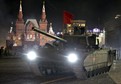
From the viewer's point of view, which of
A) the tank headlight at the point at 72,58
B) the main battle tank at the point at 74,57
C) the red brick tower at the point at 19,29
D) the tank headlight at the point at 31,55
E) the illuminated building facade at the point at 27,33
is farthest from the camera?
the red brick tower at the point at 19,29

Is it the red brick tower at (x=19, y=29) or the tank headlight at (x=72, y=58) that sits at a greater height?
the red brick tower at (x=19, y=29)

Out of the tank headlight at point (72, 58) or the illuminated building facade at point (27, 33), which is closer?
the tank headlight at point (72, 58)

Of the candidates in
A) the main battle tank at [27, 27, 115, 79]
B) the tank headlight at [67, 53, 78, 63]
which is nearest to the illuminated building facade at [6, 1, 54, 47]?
the main battle tank at [27, 27, 115, 79]

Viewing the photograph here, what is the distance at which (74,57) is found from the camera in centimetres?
1225

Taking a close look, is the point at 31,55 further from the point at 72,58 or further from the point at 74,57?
the point at 74,57

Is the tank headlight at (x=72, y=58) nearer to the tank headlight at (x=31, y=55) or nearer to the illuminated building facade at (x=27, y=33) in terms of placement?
the tank headlight at (x=31, y=55)

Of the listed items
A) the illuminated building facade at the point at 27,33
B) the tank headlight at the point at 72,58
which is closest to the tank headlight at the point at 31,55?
the tank headlight at the point at 72,58

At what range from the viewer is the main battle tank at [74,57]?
12.4 meters

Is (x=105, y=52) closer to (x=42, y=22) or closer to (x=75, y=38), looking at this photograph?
(x=75, y=38)

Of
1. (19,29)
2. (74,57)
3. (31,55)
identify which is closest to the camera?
(74,57)

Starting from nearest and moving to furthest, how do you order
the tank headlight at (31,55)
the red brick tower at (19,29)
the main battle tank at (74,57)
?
the main battle tank at (74,57) → the tank headlight at (31,55) → the red brick tower at (19,29)

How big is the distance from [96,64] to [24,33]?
92095mm

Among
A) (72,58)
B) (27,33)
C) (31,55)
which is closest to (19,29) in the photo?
(27,33)

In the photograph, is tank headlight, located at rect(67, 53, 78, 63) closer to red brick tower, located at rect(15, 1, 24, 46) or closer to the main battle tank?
the main battle tank
